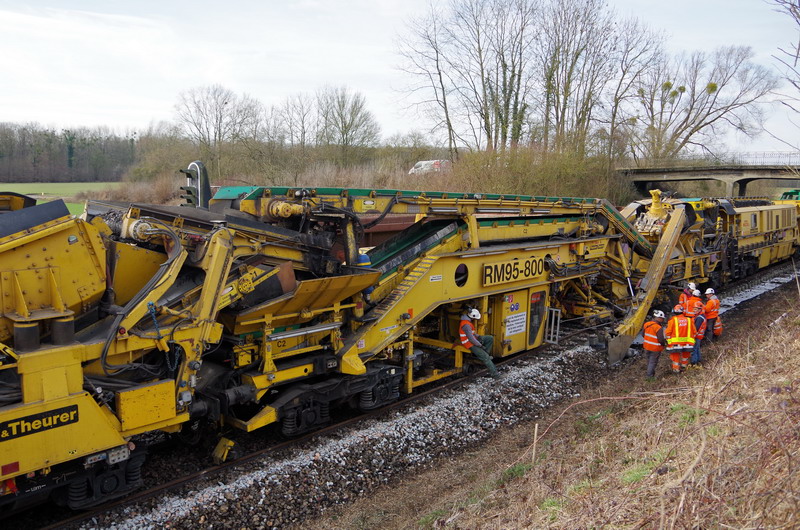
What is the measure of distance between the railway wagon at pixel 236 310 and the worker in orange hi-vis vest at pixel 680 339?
1255 millimetres

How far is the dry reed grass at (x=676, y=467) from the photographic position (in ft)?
10.8

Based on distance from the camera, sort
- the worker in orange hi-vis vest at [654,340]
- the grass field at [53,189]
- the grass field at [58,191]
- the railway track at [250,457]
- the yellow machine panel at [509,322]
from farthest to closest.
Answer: the grass field at [53,189]
the grass field at [58,191]
the yellow machine panel at [509,322]
the worker in orange hi-vis vest at [654,340]
the railway track at [250,457]

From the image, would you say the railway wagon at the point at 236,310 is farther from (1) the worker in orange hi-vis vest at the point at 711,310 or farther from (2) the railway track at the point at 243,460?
(1) the worker in orange hi-vis vest at the point at 711,310

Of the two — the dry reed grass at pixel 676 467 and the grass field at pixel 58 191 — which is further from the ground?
the grass field at pixel 58 191

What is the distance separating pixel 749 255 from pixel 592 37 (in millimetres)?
15434

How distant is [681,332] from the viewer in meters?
8.86

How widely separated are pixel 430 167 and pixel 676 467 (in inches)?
934

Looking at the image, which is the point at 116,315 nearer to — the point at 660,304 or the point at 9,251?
the point at 9,251

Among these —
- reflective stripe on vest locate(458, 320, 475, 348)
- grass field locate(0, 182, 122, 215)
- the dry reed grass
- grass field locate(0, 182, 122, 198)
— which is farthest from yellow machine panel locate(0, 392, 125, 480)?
grass field locate(0, 182, 122, 198)

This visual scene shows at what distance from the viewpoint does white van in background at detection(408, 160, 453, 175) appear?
→ 2564cm

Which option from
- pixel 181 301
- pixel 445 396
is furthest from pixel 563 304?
pixel 181 301

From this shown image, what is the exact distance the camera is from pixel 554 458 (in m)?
5.66

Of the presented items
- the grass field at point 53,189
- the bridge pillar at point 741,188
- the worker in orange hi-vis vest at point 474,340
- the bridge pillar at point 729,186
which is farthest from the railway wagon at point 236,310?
the bridge pillar at point 741,188

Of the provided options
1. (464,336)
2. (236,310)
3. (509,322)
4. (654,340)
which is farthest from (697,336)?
(236,310)
